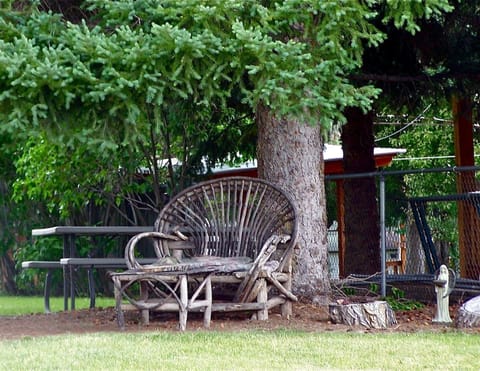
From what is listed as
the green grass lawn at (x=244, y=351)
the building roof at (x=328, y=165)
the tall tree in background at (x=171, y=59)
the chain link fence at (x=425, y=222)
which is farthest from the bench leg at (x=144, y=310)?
the building roof at (x=328, y=165)

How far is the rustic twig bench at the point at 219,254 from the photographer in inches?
336

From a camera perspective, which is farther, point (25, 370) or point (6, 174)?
point (6, 174)

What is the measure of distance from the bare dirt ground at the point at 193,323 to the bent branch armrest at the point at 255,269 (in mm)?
259

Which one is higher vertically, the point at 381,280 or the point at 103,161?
the point at 103,161

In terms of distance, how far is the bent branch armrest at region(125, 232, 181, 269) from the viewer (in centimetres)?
902

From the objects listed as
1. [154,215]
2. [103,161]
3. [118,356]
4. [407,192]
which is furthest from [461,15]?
[407,192]

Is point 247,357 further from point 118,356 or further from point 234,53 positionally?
point 234,53

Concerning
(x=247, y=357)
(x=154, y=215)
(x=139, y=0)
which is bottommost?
(x=247, y=357)

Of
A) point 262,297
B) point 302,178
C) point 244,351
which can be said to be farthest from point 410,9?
point 244,351

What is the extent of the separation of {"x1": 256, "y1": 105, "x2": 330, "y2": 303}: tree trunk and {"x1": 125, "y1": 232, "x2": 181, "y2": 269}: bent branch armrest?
1.25 m

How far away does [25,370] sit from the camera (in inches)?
248

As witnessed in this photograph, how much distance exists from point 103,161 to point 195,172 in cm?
139

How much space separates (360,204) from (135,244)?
504 centimetres

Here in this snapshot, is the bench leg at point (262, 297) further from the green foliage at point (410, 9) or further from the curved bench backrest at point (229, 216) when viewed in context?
the green foliage at point (410, 9)
